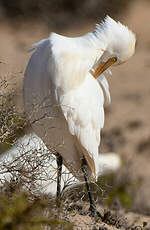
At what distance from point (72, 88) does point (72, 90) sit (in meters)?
0.02

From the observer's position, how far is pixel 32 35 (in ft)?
56.1

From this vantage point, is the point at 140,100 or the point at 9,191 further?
the point at 140,100

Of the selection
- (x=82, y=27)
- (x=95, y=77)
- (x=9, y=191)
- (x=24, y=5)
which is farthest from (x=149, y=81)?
(x=9, y=191)

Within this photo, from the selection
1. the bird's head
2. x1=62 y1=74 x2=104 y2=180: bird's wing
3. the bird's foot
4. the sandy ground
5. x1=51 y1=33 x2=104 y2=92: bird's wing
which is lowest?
the bird's foot

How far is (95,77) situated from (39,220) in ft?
8.27

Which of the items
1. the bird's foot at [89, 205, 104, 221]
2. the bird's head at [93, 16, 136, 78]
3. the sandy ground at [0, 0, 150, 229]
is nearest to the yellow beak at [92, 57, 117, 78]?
the bird's head at [93, 16, 136, 78]

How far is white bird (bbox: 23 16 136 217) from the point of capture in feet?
15.8

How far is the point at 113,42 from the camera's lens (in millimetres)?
5285

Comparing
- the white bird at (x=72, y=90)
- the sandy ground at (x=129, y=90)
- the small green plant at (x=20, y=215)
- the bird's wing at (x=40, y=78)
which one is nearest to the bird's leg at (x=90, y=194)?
the white bird at (x=72, y=90)

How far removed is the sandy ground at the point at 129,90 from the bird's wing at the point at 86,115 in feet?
2.57

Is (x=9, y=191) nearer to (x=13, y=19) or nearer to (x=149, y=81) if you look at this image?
(x=149, y=81)

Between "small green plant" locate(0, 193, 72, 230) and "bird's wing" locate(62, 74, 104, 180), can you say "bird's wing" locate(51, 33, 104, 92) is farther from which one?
"small green plant" locate(0, 193, 72, 230)

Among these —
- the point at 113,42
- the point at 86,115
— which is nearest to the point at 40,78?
the point at 86,115

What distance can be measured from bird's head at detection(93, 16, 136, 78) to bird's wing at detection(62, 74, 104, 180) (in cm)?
32
